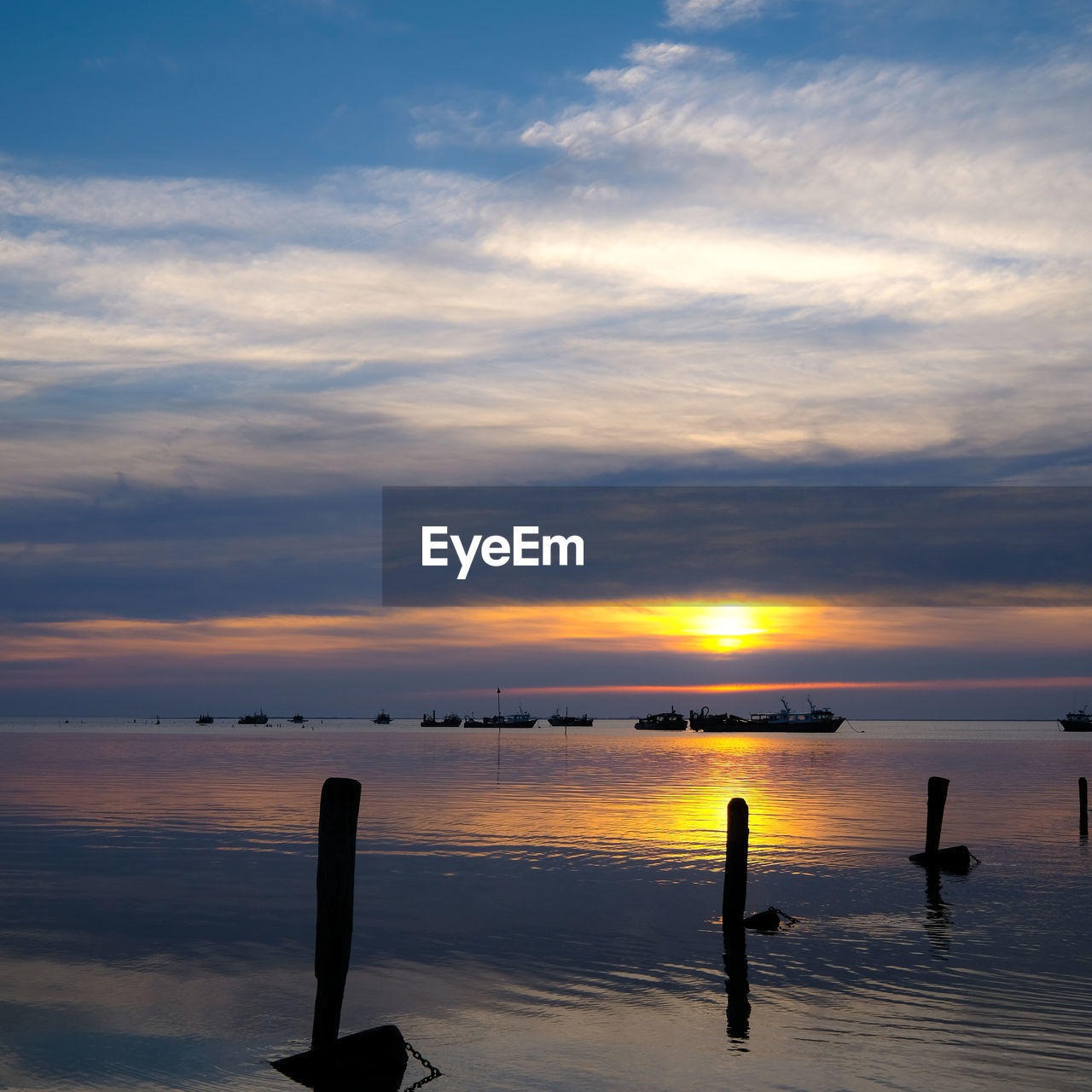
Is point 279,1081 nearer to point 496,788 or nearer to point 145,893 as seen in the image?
point 145,893

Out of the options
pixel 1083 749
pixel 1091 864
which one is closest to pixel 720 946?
pixel 1091 864

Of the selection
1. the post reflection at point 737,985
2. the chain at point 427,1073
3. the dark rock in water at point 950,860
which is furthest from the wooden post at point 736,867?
the dark rock in water at point 950,860

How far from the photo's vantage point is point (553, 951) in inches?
978

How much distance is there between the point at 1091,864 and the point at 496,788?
1694 inches

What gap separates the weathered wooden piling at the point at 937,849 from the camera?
36.6 meters

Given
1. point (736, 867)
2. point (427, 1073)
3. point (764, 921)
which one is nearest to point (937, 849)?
point (764, 921)

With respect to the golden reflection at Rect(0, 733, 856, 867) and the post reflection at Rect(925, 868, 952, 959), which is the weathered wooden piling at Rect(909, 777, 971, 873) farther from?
the golden reflection at Rect(0, 733, 856, 867)

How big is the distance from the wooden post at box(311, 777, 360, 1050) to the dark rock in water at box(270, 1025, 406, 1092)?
0.23 metres

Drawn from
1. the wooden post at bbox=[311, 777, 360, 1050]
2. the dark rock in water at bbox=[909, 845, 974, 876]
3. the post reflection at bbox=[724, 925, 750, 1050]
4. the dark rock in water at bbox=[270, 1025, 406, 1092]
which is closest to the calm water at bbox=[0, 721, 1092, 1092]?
the post reflection at bbox=[724, 925, 750, 1050]

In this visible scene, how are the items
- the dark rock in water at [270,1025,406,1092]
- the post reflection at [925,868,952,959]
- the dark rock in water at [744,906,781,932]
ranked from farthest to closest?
1. the dark rock in water at [744,906,781,932]
2. the post reflection at [925,868,952,959]
3. the dark rock in water at [270,1025,406,1092]

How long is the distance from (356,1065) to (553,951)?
9.15m

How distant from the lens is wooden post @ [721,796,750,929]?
2620 centimetres

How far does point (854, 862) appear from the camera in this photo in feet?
128

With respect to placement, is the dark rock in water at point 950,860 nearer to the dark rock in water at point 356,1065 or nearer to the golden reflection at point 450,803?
the golden reflection at point 450,803
